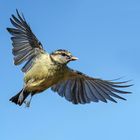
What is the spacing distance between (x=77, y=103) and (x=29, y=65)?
215 centimetres

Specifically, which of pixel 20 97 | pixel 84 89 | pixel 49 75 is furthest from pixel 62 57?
pixel 84 89

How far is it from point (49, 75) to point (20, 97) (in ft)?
3.51

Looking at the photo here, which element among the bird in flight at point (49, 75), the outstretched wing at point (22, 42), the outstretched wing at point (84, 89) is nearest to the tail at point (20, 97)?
the bird in flight at point (49, 75)

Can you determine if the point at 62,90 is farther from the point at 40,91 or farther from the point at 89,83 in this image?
the point at 40,91

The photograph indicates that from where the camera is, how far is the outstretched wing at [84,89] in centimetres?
1427

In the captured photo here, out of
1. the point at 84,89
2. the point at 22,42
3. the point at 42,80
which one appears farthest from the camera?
the point at 84,89

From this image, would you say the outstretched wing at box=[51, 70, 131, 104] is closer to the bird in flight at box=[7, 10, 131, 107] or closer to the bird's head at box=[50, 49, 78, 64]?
the bird in flight at box=[7, 10, 131, 107]

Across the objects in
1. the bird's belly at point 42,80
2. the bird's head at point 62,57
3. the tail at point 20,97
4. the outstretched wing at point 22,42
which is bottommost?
the tail at point 20,97

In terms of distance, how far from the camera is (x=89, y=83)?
14945 mm

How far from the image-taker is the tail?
1277 cm

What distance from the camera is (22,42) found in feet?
44.8

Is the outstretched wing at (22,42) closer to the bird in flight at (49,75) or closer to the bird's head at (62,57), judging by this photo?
the bird in flight at (49,75)

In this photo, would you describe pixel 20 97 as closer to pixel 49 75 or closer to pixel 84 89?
pixel 49 75

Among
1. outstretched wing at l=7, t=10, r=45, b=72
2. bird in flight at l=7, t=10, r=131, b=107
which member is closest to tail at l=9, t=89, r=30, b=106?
bird in flight at l=7, t=10, r=131, b=107
